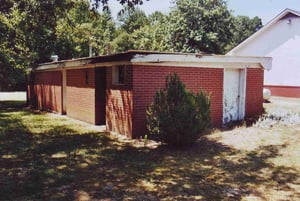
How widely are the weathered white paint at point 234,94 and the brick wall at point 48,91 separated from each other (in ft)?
28.1

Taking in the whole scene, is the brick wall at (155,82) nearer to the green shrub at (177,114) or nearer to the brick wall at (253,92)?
the green shrub at (177,114)

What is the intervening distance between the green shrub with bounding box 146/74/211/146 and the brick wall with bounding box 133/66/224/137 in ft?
4.16

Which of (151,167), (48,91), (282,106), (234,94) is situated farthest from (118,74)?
(282,106)

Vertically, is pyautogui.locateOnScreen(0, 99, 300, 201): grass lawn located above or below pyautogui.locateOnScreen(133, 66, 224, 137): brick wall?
below

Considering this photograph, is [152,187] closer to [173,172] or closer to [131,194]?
[131,194]

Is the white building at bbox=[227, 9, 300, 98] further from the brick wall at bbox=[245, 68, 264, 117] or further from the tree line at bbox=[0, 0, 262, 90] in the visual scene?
the brick wall at bbox=[245, 68, 264, 117]

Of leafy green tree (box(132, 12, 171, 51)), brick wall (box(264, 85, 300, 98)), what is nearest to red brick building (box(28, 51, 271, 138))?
brick wall (box(264, 85, 300, 98))

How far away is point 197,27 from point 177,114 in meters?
23.4

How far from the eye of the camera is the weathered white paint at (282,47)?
74.2 ft

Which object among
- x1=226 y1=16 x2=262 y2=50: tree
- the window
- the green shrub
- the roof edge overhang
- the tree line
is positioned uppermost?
x1=226 y1=16 x2=262 y2=50: tree

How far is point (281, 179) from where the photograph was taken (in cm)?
684

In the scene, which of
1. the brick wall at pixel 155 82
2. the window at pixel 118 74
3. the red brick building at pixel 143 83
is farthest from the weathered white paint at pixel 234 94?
the window at pixel 118 74

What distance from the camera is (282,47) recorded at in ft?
76.7

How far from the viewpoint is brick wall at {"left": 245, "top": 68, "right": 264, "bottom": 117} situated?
13664 mm
